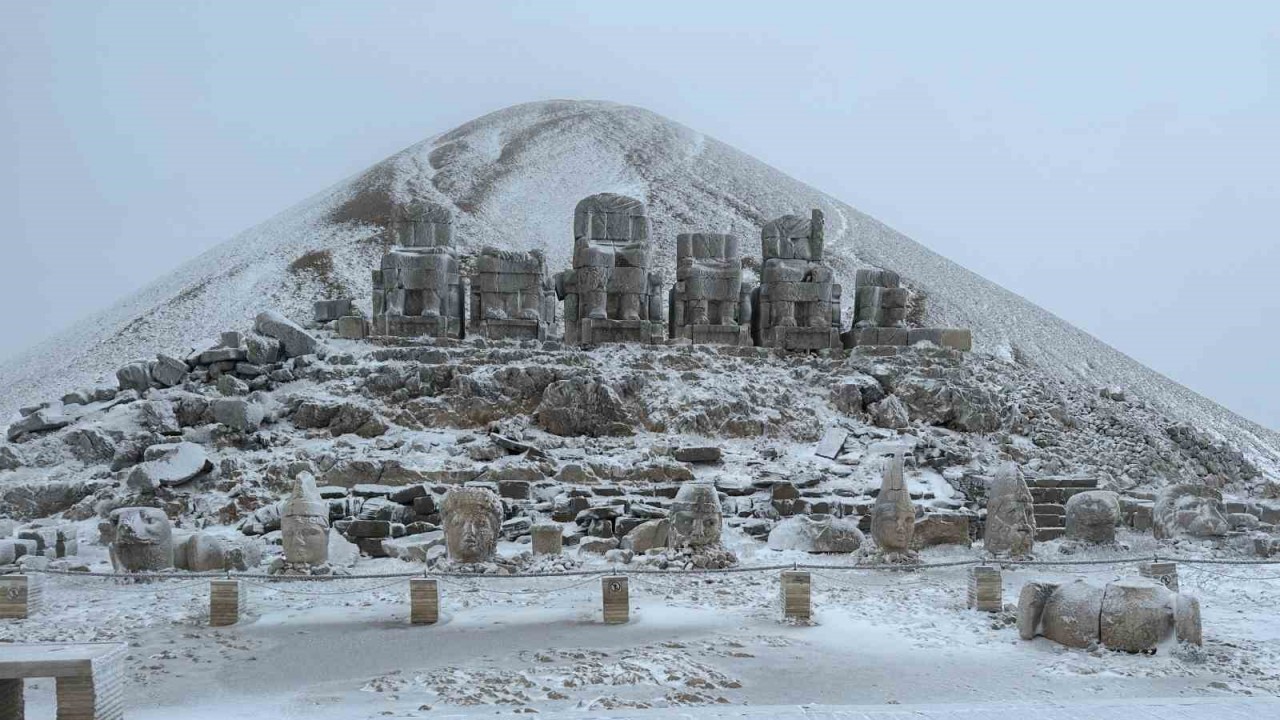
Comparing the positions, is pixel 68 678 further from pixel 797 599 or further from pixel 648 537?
pixel 648 537

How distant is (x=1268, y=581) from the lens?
1444cm

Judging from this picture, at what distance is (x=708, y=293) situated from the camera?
2542cm

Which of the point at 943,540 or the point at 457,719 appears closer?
the point at 457,719

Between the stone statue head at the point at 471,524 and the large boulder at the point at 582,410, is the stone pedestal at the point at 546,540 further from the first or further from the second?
the large boulder at the point at 582,410

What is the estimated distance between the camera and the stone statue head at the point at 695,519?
14.8 metres

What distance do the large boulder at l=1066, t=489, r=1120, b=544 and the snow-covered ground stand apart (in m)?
2.51

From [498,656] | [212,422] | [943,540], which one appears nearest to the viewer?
[498,656]

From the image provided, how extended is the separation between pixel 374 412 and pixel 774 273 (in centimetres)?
1008

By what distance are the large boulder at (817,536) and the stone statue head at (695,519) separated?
1550mm

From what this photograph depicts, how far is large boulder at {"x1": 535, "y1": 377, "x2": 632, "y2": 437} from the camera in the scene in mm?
21000

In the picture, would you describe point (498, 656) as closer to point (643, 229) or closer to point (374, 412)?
point (374, 412)

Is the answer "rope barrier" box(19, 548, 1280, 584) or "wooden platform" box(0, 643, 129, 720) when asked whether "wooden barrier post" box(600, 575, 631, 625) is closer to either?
"rope barrier" box(19, 548, 1280, 584)

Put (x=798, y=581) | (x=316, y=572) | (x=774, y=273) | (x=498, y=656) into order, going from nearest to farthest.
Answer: (x=498, y=656) < (x=798, y=581) < (x=316, y=572) < (x=774, y=273)

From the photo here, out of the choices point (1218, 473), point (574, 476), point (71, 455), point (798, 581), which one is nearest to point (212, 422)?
point (71, 455)
